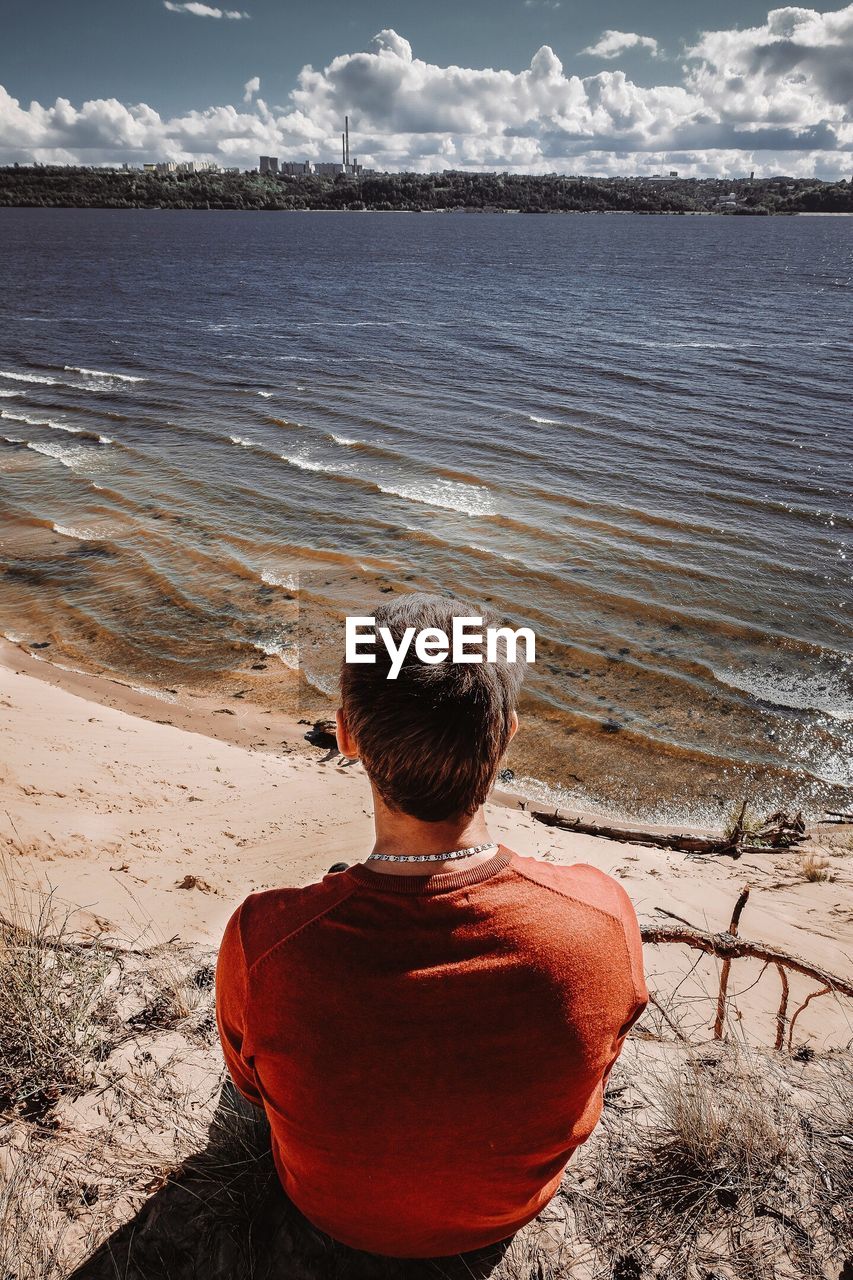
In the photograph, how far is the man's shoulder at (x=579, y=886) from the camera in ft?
5.78

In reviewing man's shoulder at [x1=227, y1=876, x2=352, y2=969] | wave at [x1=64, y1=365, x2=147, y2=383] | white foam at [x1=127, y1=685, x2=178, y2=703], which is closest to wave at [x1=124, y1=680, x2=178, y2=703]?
white foam at [x1=127, y1=685, x2=178, y2=703]

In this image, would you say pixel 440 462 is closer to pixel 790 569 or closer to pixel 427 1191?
pixel 790 569

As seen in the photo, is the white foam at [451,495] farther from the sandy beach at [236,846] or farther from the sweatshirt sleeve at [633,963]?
the sweatshirt sleeve at [633,963]

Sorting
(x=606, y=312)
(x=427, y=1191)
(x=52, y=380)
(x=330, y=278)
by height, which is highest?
(x=330, y=278)

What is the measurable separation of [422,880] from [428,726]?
1.14 ft

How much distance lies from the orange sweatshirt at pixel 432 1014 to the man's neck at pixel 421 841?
0.10ft

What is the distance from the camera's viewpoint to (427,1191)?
6.25 feet

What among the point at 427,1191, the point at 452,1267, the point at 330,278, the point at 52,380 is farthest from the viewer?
the point at 330,278

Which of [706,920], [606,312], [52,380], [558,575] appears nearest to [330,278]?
[606,312]

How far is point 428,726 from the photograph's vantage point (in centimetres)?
166

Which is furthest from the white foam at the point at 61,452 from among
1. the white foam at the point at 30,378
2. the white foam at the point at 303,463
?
the white foam at the point at 30,378

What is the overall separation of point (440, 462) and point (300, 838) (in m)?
14.3

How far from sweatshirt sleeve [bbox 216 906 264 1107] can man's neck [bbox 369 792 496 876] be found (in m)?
0.38

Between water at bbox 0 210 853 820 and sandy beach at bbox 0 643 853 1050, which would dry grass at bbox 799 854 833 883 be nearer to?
sandy beach at bbox 0 643 853 1050
